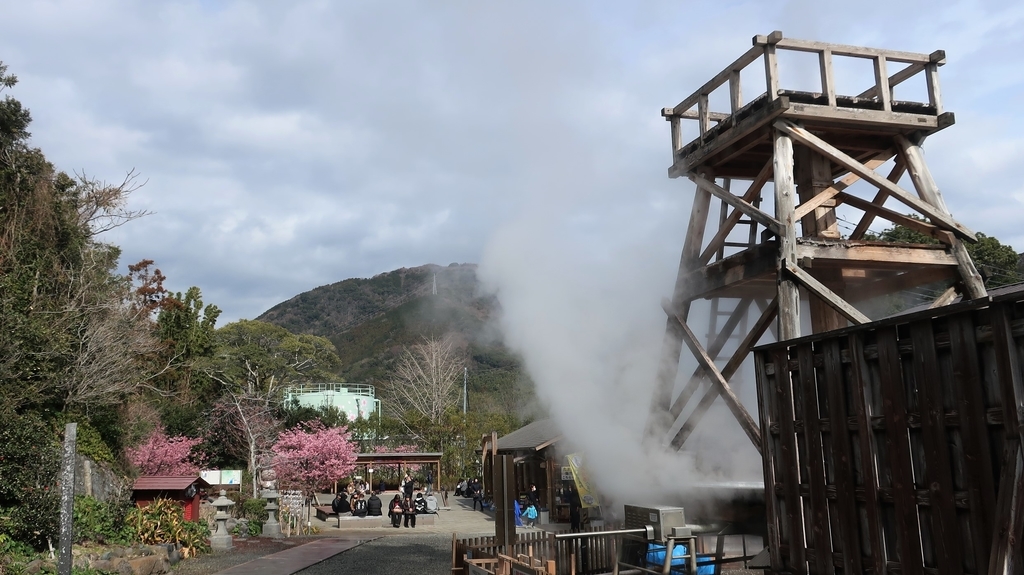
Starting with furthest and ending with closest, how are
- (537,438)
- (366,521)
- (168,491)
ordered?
(537,438) < (366,521) < (168,491)

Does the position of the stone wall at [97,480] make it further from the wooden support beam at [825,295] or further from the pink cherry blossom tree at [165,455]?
the wooden support beam at [825,295]

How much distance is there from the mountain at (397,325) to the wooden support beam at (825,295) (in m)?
63.0

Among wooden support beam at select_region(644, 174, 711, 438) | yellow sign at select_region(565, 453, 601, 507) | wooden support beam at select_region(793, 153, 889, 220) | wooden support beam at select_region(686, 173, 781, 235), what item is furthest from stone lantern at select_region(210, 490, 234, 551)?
wooden support beam at select_region(793, 153, 889, 220)

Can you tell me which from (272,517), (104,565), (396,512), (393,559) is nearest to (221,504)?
(272,517)

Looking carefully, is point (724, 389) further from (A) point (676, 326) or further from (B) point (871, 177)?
(B) point (871, 177)

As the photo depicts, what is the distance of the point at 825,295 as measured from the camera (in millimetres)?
8305

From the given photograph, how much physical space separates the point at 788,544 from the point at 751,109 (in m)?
5.40

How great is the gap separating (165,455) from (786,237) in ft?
88.4

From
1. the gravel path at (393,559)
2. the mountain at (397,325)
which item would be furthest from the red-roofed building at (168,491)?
the mountain at (397,325)

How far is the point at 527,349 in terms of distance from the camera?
14453 mm

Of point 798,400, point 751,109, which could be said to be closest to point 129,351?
point 751,109

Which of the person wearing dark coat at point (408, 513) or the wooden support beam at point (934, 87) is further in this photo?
the person wearing dark coat at point (408, 513)

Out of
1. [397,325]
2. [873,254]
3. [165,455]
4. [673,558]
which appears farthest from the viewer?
[397,325]

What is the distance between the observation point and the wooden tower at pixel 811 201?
8914 millimetres
